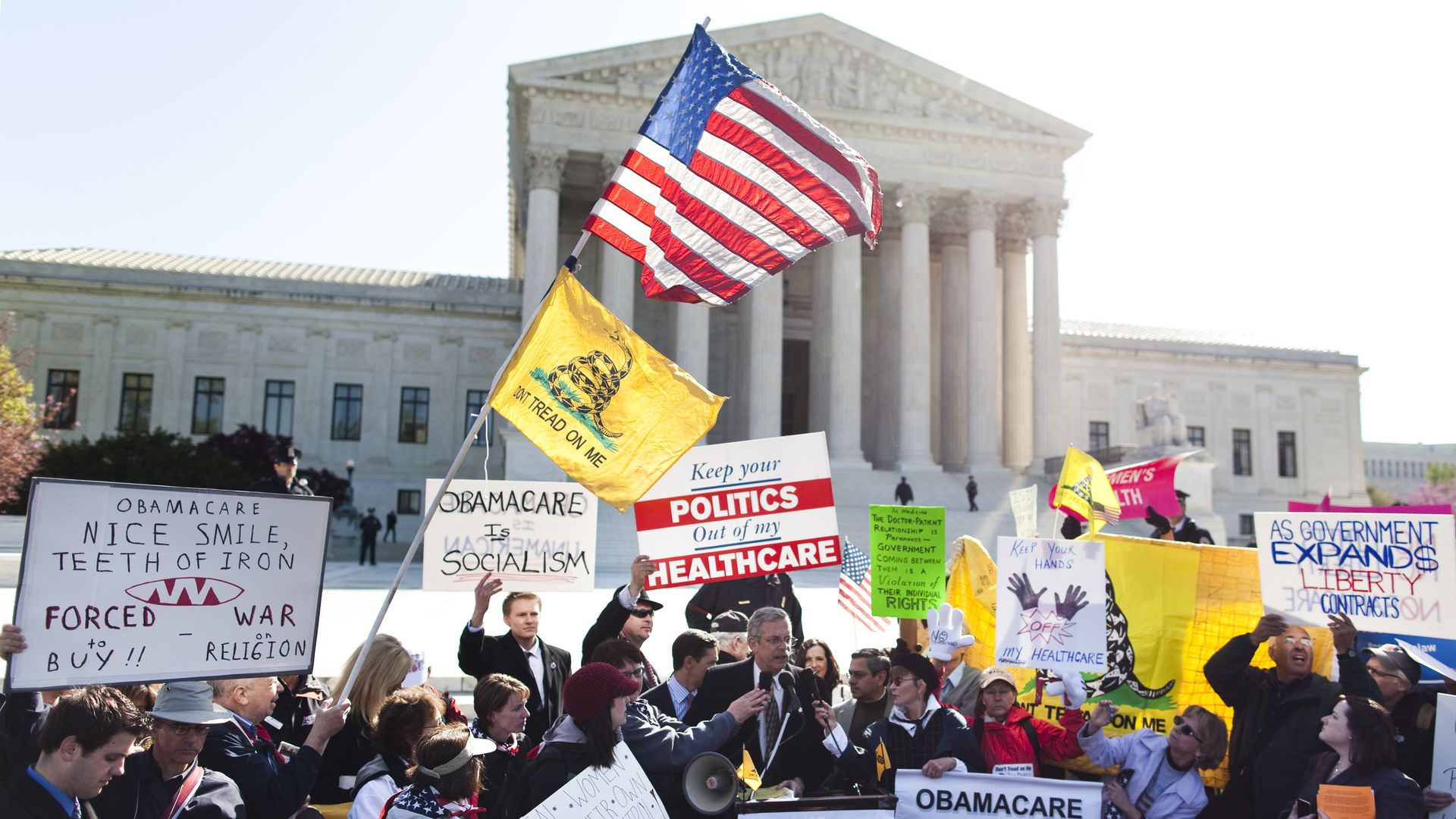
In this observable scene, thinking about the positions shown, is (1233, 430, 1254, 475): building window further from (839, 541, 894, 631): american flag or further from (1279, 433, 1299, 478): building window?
(839, 541, 894, 631): american flag

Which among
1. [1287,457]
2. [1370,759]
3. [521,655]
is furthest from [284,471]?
[1287,457]

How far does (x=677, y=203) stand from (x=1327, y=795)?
4.33 m

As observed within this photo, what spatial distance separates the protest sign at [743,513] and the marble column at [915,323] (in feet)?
96.8

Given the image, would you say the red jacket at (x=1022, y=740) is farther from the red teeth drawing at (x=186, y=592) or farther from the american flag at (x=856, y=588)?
the american flag at (x=856, y=588)

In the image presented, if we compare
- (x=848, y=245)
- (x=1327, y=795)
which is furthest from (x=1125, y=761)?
(x=848, y=245)

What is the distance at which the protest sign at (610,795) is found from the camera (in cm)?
409

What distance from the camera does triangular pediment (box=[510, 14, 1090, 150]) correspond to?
1422 inches

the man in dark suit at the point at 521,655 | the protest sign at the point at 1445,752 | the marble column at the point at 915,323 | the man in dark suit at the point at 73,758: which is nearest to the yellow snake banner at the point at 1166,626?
the protest sign at the point at 1445,752

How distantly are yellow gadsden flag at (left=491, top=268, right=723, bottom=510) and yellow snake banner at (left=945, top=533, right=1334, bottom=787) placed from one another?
2849 millimetres

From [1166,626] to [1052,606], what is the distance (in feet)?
3.07

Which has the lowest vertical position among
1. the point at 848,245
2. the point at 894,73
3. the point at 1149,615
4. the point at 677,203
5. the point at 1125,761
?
the point at 1125,761

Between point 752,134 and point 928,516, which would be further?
point 928,516

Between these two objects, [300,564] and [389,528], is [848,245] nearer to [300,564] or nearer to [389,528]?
[389,528]

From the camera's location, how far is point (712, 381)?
142ft
